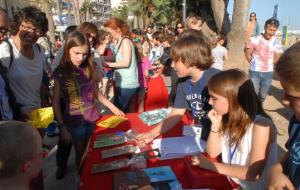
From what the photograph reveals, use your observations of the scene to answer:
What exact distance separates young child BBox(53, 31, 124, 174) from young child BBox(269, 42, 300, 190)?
1.71 meters

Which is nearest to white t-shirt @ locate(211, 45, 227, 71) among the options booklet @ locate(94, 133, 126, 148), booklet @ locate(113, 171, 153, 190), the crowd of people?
the crowd of people

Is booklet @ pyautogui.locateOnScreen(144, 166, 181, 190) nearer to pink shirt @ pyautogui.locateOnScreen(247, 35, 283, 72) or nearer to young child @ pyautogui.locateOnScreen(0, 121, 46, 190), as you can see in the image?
young child @ pyautogui.locateOnScreen(0, 121, 46, 190)

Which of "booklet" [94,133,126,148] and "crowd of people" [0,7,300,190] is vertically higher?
"crowd of people" [0,7,300,190]

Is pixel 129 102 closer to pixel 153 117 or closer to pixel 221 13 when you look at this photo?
pixel 153 117

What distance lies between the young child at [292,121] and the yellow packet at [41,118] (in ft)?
5.58

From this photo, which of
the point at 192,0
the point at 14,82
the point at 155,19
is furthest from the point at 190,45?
the point at 155,19

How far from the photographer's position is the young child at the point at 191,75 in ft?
7.45

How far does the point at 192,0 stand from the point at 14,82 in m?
18.6

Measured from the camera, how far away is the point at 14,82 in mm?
2605

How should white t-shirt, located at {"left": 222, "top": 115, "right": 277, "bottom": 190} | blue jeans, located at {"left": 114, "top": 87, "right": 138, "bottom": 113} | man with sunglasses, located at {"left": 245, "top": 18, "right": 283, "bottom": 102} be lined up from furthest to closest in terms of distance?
man with sunglasses, located at {"left": 245, "top": 18, "right": 283, "bottom": 102} < blue jeans, located at {"left": 114, "top": 87, "right": 138, "bottom": 113} < white t-shirt, located at {"left": 222, "top": 115, "right": 277, "bottom": 190}

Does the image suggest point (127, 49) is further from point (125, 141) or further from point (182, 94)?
point (125, 141)

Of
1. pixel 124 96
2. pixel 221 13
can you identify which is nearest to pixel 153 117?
pixel 124 96

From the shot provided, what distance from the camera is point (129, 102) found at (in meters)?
4.10

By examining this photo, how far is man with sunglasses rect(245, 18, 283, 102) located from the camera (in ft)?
16.0
